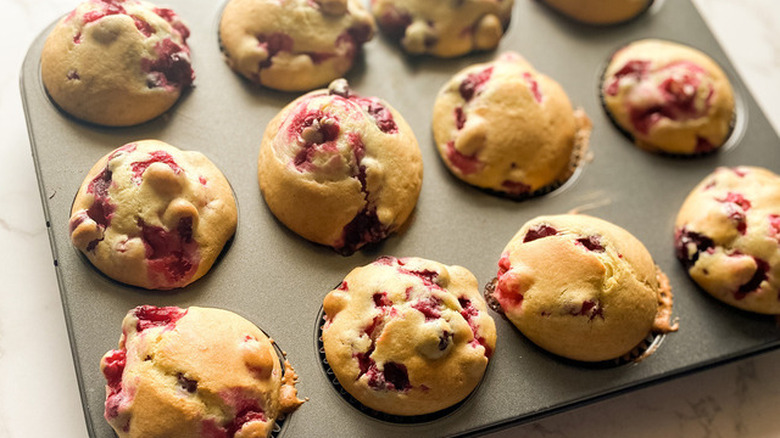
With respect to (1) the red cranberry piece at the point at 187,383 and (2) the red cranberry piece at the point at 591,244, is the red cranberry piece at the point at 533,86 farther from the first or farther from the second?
(1) the red cranberry piece at the point at 187,383

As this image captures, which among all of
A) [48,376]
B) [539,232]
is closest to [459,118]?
[539,232]

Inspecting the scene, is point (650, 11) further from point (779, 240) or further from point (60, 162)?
point (60, 162)

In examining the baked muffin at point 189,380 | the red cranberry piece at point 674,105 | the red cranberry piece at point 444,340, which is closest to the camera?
the baked muffin at point 189,380

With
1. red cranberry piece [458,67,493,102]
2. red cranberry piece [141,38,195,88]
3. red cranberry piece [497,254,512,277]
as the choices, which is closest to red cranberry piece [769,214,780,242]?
red cranberry piece [497,254,512,277]

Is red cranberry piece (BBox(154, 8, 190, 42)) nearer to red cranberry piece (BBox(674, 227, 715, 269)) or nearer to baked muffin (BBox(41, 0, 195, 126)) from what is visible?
baked muffin (BBox(41, 0, 195, 126))

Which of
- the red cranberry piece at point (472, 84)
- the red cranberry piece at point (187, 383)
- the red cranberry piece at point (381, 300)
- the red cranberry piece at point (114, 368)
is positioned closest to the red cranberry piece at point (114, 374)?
the red cranberry piece at point (114, 368)
